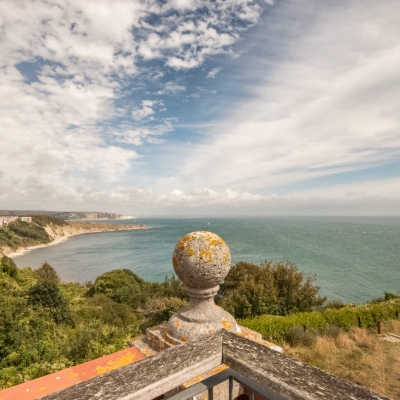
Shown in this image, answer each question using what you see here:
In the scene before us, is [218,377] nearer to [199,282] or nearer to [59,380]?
[199,282]

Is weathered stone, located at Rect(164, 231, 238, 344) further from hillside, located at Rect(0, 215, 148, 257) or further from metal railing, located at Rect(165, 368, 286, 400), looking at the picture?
hillside, located at Rect(0, 215, 148, 257)

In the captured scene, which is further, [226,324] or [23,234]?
[23,234]

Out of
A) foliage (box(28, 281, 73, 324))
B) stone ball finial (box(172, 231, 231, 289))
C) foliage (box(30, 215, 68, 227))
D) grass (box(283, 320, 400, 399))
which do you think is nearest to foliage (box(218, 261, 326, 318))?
grass (box(283, 320, 400, 399))

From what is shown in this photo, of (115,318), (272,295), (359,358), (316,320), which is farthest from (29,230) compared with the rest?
(359,358)

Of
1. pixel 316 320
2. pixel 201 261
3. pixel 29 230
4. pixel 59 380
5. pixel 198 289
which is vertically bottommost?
pixel 29 230

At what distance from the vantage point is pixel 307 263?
214 ft

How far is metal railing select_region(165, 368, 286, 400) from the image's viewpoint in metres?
1.17

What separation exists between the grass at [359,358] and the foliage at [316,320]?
0.55 meters

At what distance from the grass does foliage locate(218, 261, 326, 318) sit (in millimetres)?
3719

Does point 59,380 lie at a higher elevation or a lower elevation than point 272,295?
higher

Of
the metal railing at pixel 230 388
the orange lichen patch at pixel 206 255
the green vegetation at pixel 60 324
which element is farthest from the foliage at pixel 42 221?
the metal railing at pixel 230 388

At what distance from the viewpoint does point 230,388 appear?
128 cm

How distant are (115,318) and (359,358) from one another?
16.2 meters

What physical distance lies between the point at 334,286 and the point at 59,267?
213 ft
